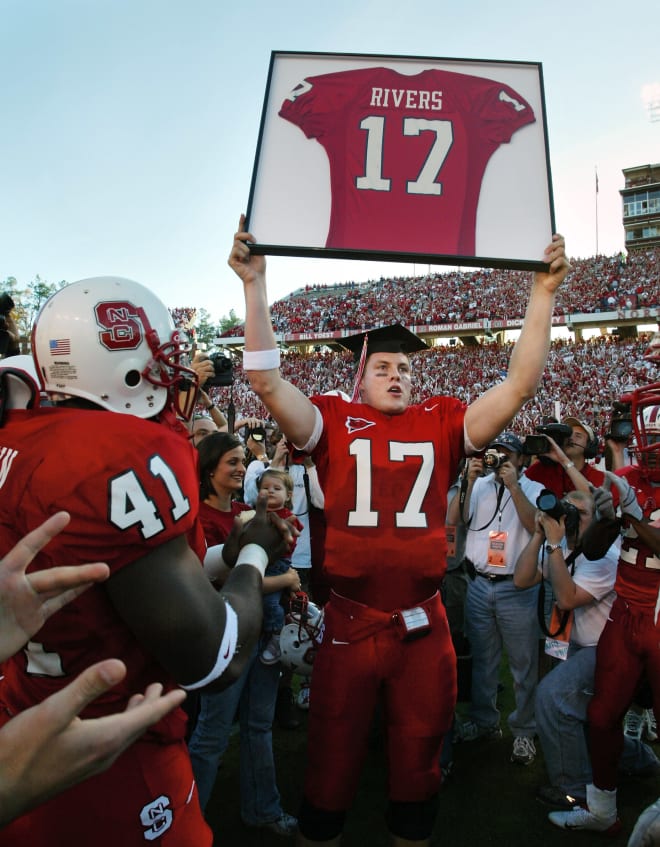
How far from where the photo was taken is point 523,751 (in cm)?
375

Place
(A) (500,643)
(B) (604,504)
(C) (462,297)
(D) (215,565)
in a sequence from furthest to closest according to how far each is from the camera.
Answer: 1. (C) (462,297)
2. (A) (500,643)
3. (B) (604,504)
4. (D) (215,565)

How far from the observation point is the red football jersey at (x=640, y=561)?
295 centimetres

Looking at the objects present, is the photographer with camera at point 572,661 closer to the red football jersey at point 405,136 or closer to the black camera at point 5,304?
the red football jersey at point 405,136

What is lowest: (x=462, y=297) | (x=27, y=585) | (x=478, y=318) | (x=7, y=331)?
(x=27, y=585)

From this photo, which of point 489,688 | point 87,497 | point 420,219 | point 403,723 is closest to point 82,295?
point 87,497

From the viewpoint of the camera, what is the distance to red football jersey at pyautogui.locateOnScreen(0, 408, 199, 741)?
1.22 metres

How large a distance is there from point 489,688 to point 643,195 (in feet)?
219

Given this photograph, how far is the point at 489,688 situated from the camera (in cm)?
405

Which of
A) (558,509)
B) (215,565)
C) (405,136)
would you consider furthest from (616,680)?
(405,136)

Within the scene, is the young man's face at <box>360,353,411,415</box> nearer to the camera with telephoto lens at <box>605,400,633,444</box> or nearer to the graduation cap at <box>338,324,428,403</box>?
the graduation cap at <box>338,324,428,403</box>

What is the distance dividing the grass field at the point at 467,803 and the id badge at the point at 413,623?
1451mm

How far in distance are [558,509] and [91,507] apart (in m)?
2.67

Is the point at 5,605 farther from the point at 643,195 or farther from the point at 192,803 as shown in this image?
the point at 643,195

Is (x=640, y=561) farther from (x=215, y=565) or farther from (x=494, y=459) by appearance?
(x=215, y=565)
